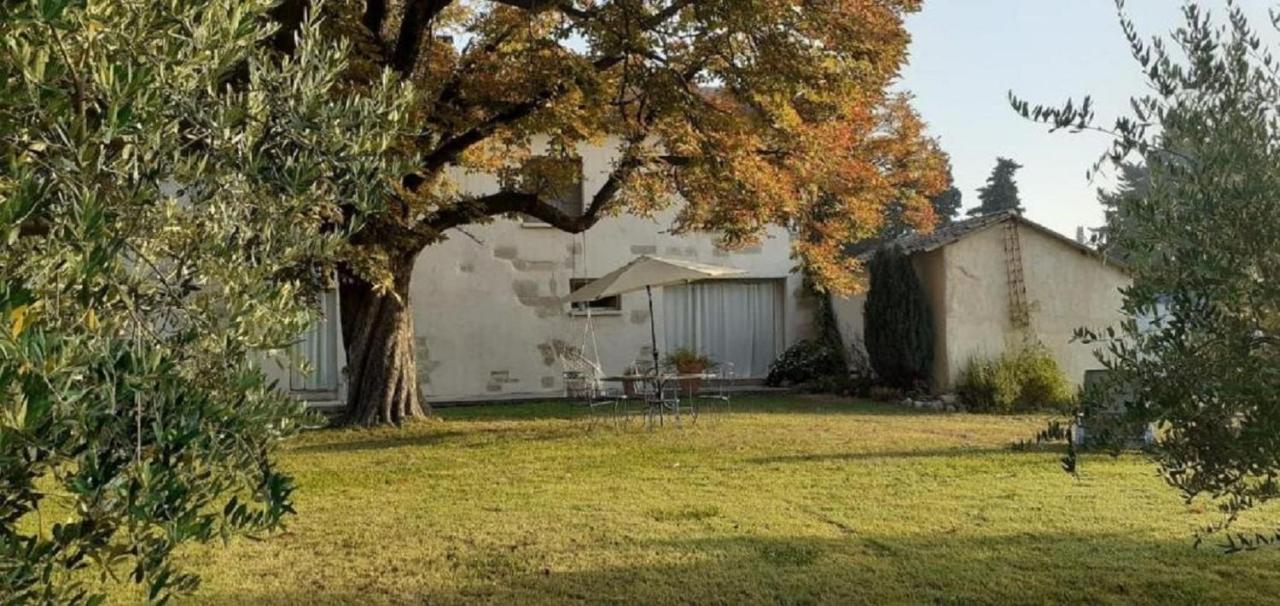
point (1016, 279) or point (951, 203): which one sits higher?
point (951, 203)

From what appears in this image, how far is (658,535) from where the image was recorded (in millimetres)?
6484

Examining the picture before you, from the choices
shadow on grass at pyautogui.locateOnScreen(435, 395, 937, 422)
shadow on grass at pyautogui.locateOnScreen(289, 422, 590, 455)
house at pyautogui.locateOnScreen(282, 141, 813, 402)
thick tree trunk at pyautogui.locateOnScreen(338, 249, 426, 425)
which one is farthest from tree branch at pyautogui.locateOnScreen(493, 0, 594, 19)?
house at pyautogui.locateOnScreen(282, 141, 813, 402)

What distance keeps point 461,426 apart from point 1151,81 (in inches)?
A: 420

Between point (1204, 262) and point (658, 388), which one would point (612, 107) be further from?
point (1204, 262)

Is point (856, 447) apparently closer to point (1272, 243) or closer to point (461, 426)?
point (461, 426)

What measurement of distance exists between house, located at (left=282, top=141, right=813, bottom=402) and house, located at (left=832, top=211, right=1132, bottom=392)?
3.60m

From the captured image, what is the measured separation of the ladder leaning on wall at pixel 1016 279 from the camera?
55.2ft

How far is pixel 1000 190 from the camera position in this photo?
4759 centimetres

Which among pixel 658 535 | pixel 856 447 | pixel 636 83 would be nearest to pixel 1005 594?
pixel 658 535

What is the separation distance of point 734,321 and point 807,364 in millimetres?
2156

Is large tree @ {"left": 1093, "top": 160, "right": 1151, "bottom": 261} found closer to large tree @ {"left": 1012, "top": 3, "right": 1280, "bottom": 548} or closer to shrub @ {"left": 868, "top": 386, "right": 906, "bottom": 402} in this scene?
large tree @ {"left": 1012, "top": 3, "right": 1280, "bottom": 548}

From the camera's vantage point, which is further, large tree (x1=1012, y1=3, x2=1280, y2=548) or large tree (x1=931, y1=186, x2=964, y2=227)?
large tree (x1=931, y1=186, x2=964, y2=227)

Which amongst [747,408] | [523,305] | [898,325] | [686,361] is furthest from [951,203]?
[747,408]

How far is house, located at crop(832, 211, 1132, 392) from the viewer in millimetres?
16828
